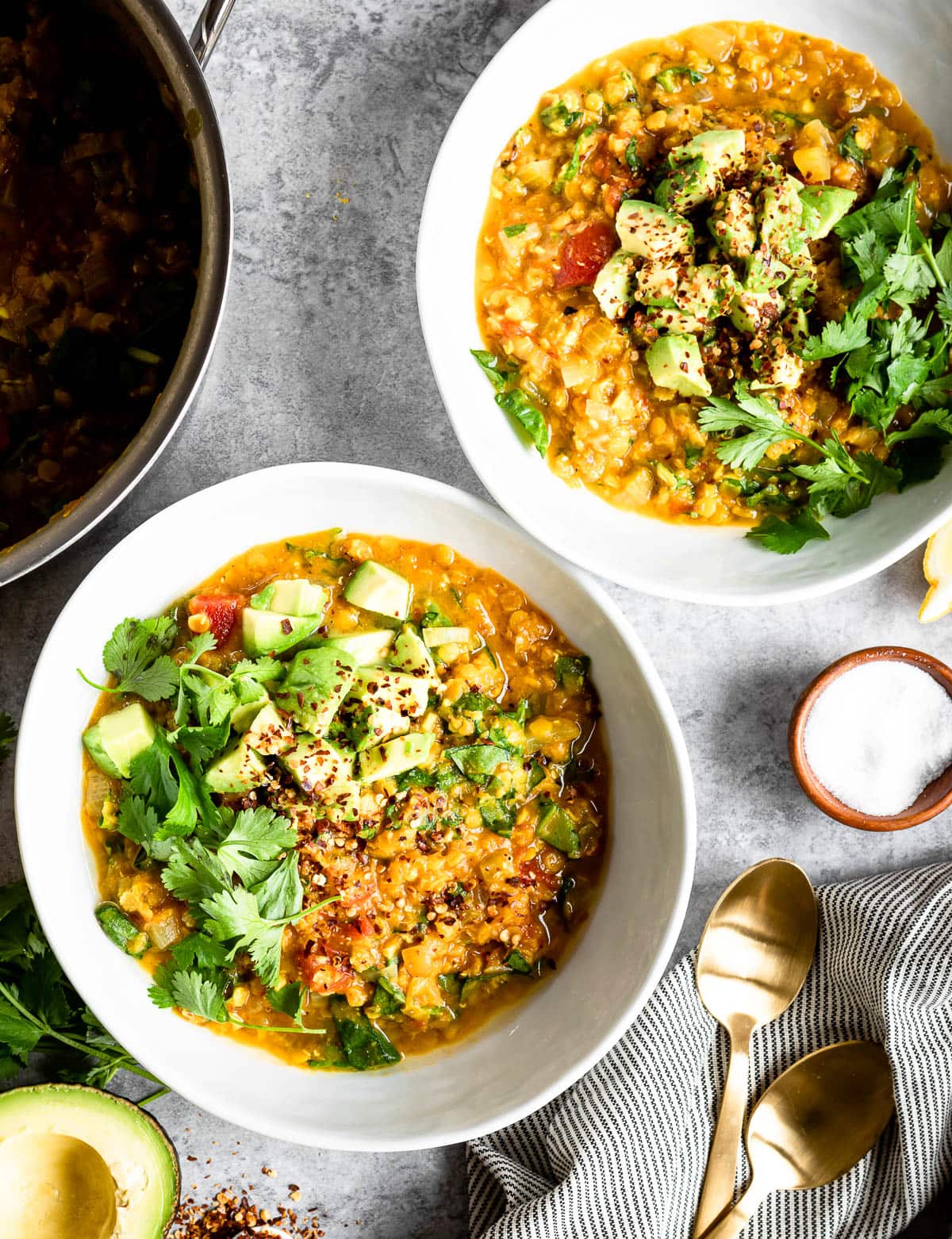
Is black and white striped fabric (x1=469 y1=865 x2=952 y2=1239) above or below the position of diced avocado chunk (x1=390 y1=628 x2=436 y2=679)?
below

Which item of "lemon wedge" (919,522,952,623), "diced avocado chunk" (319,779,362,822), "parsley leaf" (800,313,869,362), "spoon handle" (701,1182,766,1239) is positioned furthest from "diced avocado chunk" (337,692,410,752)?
"spoon handle" (701,1182,766,1239)

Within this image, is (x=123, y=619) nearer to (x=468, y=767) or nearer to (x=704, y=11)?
(x=468, y=767)

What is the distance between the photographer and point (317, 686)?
2908 millimetres

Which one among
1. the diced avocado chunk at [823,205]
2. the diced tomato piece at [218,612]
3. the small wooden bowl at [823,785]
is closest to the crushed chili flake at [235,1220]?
the diced tomato piece at [218,612]

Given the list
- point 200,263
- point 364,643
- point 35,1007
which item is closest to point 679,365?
point 364,643

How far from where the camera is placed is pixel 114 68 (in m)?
3.04

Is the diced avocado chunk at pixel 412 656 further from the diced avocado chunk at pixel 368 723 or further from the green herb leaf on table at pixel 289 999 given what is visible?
the green herb leaf on table at pixel 289 999

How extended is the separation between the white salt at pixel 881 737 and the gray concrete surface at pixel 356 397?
139 mm

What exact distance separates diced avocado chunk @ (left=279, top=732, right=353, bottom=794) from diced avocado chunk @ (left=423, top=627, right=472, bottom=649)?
41cm

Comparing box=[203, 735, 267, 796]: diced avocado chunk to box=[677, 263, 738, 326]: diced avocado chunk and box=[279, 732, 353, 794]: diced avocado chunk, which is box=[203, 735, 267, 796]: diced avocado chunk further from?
box=[677, 263, 738, 326]: diced avocado chunk

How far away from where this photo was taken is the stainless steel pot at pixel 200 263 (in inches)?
101

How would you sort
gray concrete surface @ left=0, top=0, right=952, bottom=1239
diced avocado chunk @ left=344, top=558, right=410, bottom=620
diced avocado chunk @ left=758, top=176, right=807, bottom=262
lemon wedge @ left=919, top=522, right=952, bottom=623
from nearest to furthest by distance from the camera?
diced avocado chunk @ left=758, top=176, right=807, bottom=262 < diced avocado chunk @ left=344, top=558, right=410, bottom=620 < gray concrete surface @ left=0, top=0, right=952, bottom=1239 < lemon wedge @ left=919, top=522, right=952, bottom=623

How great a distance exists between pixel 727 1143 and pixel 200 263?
10.3 ft

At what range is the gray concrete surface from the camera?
3291 millimetres
